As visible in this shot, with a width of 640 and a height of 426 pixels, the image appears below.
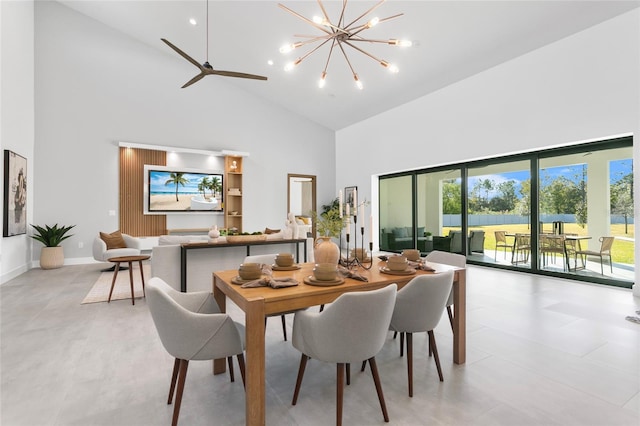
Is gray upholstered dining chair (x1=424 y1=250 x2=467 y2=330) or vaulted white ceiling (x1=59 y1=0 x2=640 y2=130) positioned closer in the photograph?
gray upholstered dining chair (x1=424 y1=250 x2=467 y2=330)

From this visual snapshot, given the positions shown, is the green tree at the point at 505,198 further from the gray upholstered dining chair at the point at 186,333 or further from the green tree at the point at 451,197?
the gray upholstered dining chair at the point at 186,333

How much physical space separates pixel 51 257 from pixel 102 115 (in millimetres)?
3144

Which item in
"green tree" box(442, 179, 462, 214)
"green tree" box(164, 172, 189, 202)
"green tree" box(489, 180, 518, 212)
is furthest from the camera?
"green tree" box(164, 172, 189, 202)

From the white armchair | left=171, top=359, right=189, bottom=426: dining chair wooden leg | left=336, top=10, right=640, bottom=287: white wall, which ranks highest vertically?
left=336, top=10, right=640, bottom=287: white wall

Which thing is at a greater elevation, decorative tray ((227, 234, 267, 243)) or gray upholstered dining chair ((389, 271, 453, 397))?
decorative tray ((227, 234, 267, 243))

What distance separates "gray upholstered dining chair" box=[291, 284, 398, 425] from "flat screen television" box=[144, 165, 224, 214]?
6.74 meters

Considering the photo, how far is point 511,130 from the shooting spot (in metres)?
5.39

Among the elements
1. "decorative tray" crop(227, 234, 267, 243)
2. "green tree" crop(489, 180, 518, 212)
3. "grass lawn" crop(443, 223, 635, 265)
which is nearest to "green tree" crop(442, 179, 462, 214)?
"green tree" crop(489, 180, 518, 212)

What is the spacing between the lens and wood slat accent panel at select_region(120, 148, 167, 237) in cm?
696

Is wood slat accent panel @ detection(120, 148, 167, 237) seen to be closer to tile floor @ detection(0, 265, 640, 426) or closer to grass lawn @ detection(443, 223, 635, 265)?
tile floor @ detection(0, 265, 640, 426)

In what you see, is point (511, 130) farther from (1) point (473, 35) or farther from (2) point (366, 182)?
(2) point (366, 182)

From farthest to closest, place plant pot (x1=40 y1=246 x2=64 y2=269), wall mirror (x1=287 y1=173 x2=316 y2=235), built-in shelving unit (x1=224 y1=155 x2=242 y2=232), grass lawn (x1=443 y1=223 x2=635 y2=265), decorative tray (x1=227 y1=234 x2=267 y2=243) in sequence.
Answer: wall mirror (x1=287 y1=173 x2=316 y2=235) → built-in shelving unit (x1=224 y1=155 x2=242 y2=232) → plant pot (x1=40 y1=246 x2=64 y2=269) → grass lawn (x1=443 y1=223 x2=635 y2=265) → decorative tray (x1=227 y1=234 x2=267 y2=243)

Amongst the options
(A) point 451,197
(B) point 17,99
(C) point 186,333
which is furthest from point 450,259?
(B) point 17,99

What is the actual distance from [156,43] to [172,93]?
3.60ft
